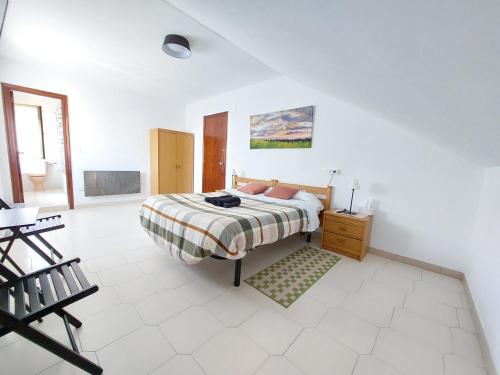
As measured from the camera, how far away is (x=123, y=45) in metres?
2.77

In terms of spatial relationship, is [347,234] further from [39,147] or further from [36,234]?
[39,147]

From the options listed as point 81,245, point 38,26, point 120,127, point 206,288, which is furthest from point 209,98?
point 206,288

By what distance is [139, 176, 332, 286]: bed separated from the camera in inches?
70.6

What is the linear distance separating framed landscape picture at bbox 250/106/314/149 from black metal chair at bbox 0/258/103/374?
314 cm

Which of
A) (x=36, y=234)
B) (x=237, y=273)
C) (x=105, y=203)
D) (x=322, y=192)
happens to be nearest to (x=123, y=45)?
(x=36, y=234)

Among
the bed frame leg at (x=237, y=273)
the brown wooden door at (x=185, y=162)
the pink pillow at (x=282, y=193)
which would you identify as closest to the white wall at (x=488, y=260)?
the bed frame leg at (x=237, y=273)

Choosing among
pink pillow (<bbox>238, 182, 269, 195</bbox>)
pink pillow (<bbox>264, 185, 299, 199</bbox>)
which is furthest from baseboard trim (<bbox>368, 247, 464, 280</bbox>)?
pink pillow (<bbox>238, 182, 269, 195</bbox>)

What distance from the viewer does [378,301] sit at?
1.83 metres

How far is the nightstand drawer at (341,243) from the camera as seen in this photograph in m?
2.58

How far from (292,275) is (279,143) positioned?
2.28 meters

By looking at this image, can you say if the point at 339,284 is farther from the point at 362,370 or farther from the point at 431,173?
the point at 431,173

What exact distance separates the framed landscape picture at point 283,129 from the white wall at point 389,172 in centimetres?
11

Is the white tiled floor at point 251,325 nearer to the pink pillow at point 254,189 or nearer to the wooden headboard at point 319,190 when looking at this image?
the wooden headboard at point 319,190

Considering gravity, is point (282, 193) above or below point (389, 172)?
below
